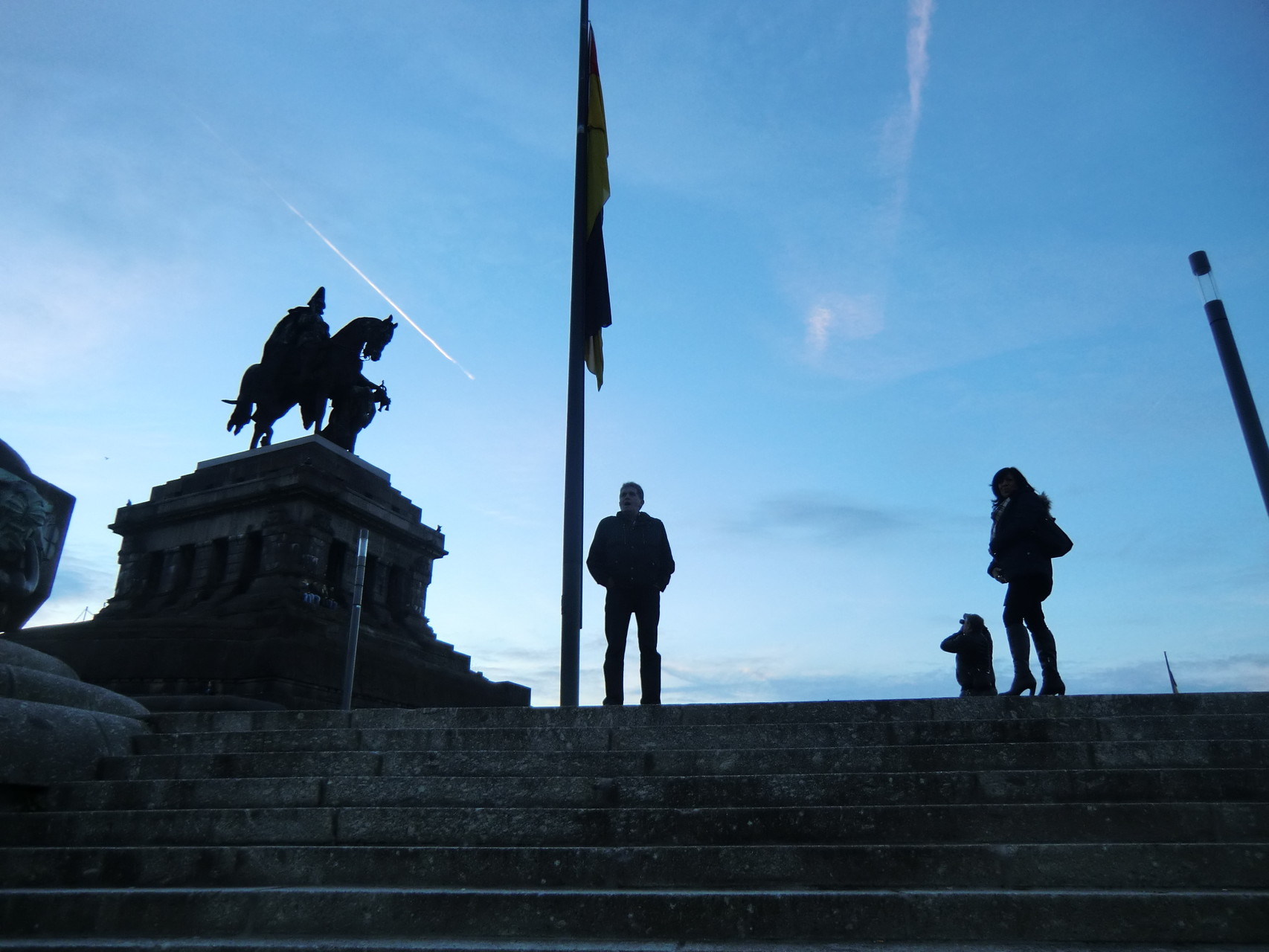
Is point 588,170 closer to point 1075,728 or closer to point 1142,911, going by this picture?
point 1075,728

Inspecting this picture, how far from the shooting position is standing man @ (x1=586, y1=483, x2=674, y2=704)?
6.82 metres

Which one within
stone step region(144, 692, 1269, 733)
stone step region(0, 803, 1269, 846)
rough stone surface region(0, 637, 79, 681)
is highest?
rough stone surface region(0, 637, 79, 681)

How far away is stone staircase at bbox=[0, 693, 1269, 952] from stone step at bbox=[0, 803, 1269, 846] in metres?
0.01

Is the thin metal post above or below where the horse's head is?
below

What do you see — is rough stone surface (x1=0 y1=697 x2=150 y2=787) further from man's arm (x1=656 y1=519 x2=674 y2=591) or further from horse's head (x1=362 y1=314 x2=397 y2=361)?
horse's head (x1=362 y1=314 x2=397 y2=361)

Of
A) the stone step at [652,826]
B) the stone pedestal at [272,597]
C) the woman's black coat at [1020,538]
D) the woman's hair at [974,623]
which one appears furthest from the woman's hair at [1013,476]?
the stone pedestal at [272,597]

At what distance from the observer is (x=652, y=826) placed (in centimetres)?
399

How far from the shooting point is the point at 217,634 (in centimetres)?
1334

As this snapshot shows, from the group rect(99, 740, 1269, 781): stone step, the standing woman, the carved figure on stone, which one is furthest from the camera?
the standing woman

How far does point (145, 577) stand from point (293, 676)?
19.2ft

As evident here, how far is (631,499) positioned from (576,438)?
94 centimetres

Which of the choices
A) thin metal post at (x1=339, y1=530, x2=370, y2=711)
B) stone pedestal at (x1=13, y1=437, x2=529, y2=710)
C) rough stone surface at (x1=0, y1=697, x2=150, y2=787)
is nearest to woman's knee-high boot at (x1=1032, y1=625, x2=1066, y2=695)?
rough stone surface at (x1=0, y1=697, x2=150, y2=787)

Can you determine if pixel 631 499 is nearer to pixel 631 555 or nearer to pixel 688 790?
pixel 631 555

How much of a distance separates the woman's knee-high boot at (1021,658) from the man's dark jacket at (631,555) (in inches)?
102
